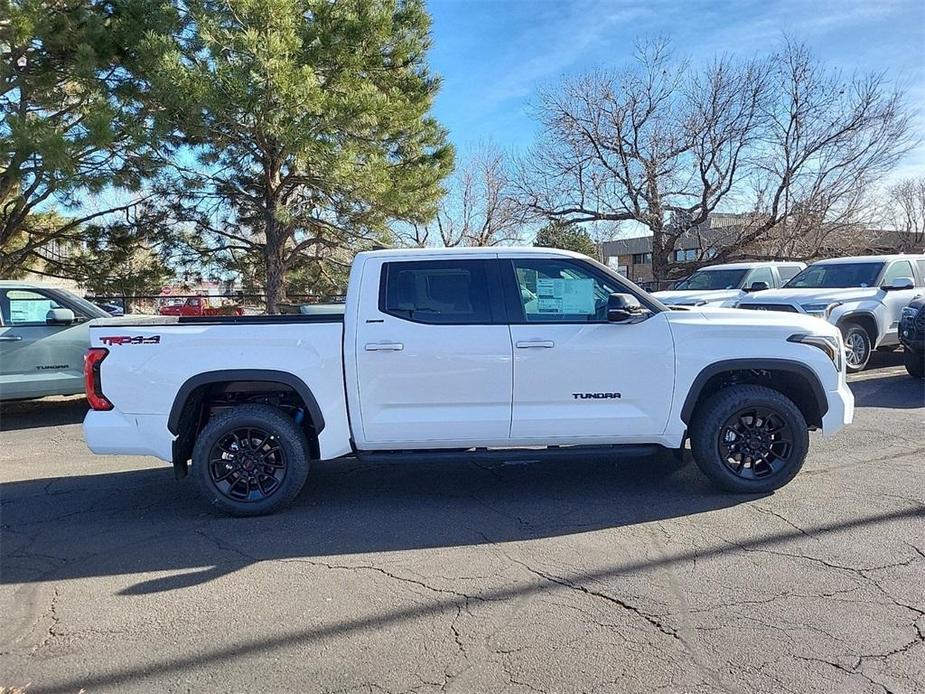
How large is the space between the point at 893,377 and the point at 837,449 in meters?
5.36

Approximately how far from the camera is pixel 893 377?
10.5 m

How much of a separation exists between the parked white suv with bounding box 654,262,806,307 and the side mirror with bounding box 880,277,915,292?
226 centimetres

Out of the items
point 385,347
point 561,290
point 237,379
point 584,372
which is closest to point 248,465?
point 237,379

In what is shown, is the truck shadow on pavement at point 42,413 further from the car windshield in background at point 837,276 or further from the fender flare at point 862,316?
the car windshield in background at point 837,276

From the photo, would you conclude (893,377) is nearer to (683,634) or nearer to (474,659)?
(683,634)

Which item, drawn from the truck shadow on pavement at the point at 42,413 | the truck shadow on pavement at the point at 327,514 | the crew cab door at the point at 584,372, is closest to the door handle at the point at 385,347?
the crew cab door at the point at 584,372

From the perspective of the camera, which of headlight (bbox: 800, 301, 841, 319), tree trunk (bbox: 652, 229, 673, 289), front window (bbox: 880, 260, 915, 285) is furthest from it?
tree trunk (bbox: 652, 229, 673, 289)

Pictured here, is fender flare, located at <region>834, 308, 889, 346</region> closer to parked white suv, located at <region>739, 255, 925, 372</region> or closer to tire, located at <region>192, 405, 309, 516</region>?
parked white suv, located at <region>739, 255, 925, 372</region>

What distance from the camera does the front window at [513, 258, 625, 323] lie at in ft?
16.0

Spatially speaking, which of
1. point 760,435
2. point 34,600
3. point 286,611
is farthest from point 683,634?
point 34,600

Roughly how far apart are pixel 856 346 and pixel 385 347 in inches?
373

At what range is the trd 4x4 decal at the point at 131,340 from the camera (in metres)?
4.59

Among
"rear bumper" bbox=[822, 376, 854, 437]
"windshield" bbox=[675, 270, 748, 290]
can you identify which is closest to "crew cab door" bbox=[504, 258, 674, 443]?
"rear bumper" bbox=[822, 376, 854, 437]

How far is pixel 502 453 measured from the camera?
485 centimetres
